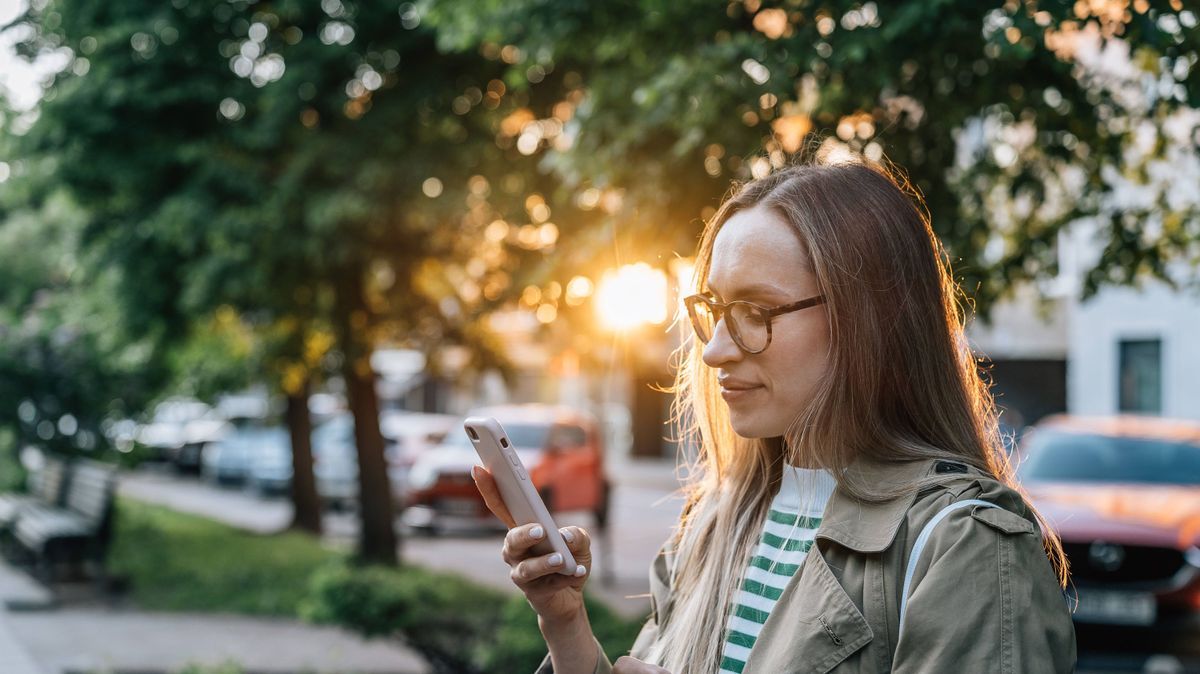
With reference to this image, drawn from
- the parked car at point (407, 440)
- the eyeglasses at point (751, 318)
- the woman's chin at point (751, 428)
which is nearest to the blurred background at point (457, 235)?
the eyeglasses at point (751, 318)

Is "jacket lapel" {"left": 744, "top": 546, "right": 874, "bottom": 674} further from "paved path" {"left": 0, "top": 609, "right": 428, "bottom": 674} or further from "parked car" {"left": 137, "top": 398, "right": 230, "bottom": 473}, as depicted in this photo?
"parked car" {"left": 137, "top": 398, "right": 230, "bottom": 473}

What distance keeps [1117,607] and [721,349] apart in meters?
6.74

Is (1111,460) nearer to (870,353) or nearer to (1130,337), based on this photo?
(870,353)

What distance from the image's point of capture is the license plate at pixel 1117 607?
7.52 metres

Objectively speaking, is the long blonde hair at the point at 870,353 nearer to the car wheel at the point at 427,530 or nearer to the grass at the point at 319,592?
the grass at the point at 319,592

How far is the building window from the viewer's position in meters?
19.8

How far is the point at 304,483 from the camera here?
17062mm

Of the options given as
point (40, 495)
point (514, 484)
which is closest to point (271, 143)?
point (40, 495)

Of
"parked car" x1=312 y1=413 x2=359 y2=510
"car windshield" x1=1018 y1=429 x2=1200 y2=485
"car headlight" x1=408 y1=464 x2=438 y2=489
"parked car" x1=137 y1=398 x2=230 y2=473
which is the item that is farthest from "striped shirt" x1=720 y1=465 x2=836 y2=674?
"parked car" x1=137 y1=398 x2=230 y2=473

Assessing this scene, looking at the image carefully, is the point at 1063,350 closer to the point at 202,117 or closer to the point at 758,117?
the point at 202,117

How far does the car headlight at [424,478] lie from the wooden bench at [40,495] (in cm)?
523

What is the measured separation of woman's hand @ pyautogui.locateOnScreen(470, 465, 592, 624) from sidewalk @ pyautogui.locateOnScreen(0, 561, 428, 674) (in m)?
5.42

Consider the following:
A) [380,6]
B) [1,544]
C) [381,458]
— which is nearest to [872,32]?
[380,6]

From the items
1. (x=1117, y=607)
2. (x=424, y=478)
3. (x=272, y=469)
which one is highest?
(x=1117, y=607)
